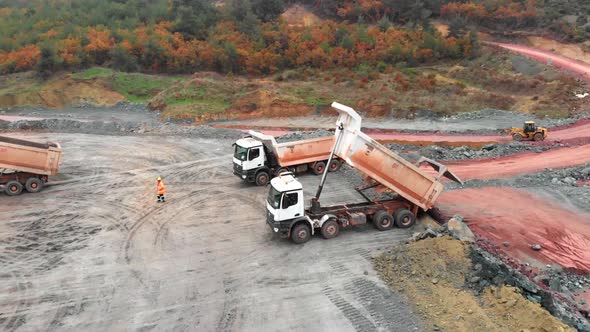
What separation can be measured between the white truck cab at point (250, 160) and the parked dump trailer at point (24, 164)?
28.1 ft

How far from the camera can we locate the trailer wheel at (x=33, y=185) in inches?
887

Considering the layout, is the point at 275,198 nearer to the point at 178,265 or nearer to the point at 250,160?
the point at 178,265

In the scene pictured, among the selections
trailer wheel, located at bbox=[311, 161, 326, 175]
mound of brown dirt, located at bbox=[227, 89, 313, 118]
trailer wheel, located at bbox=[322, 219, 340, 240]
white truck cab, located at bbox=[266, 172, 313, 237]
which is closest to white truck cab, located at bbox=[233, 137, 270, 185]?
trailer wheel, located at bbox=[311, 161, 326, 175]

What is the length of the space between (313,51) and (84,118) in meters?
23.4

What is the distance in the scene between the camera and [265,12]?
60594 millimetres

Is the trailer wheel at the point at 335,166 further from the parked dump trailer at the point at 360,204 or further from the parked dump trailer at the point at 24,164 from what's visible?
the parked dump trailer at the point at 24,164

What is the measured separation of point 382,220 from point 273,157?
24.7ft

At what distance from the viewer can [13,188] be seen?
22250 millimetres

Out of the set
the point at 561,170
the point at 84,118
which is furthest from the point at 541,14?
the point at 84,118

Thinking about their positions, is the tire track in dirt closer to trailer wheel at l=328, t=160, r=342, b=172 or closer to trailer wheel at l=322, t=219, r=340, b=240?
trailer wheel at l=322, t=219, r=340, b=240

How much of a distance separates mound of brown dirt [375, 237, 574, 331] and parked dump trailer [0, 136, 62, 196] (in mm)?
16166

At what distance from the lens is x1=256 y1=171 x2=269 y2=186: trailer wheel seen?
23234 millimetres

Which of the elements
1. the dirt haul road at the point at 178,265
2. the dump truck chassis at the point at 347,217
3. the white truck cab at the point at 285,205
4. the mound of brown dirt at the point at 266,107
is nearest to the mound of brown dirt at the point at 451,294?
the dirt haul road at the point at 178,265

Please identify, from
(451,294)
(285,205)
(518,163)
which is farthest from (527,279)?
(518,163)
